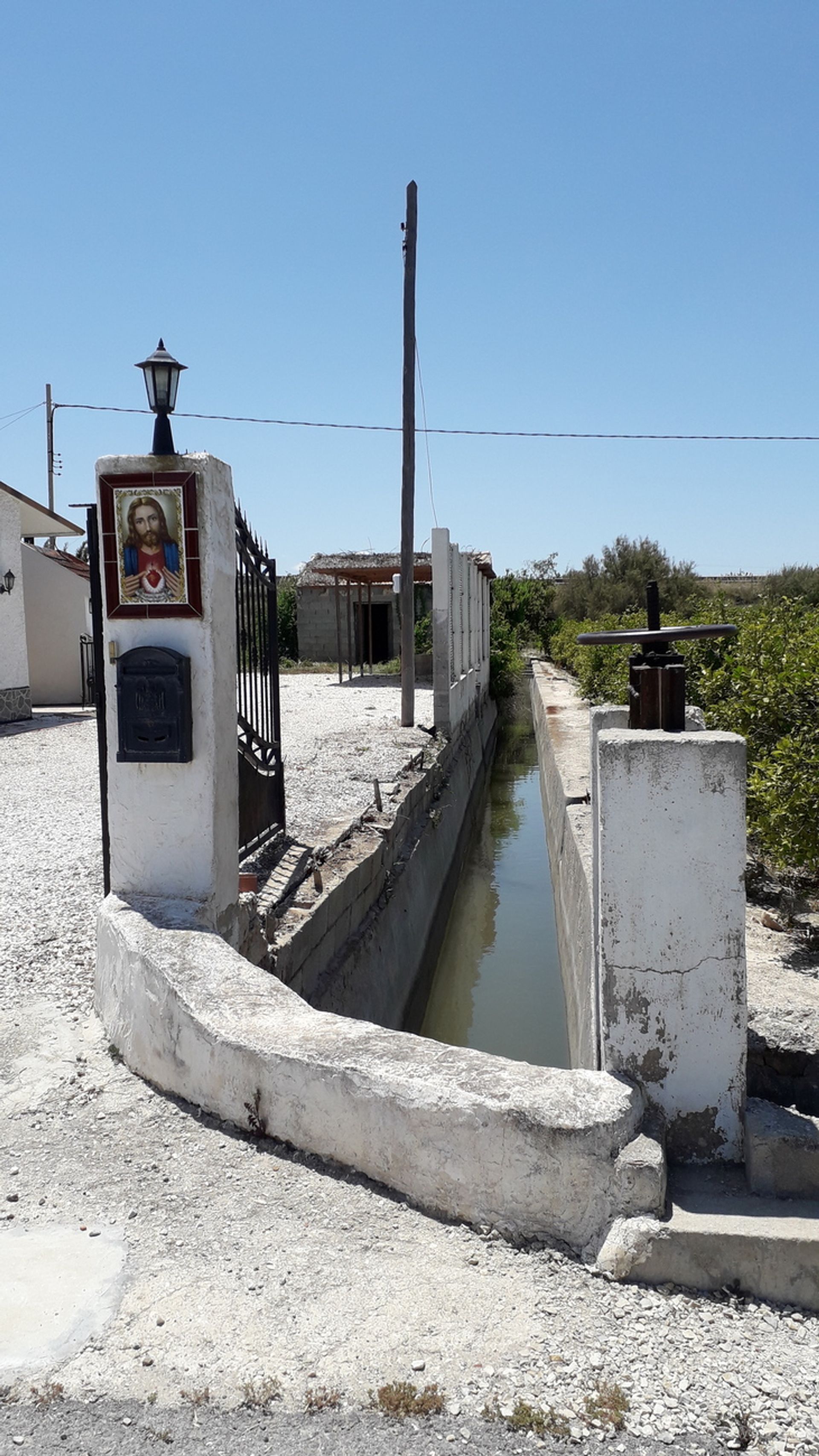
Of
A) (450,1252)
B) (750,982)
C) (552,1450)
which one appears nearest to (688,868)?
(450,1252)

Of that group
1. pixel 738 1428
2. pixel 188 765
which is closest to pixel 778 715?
pixel 188 765

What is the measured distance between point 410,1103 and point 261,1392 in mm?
836

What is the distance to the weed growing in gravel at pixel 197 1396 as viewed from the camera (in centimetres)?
222

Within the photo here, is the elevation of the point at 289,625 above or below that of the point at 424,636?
above

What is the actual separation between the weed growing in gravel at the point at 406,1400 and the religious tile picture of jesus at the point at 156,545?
3.09 meters

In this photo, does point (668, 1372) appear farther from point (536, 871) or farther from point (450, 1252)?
point (536, 871)

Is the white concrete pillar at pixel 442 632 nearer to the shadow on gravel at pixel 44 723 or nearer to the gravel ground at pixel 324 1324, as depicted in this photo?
the shadow on gravel at pixel 44 723

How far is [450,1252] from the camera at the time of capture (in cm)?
273

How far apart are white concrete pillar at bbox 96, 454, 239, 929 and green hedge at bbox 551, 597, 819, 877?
2.60 meters

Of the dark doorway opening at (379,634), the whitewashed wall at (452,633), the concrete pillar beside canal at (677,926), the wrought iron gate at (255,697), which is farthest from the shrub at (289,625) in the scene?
the concrete pillar beside canal at (677,926)

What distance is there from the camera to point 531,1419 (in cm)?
218

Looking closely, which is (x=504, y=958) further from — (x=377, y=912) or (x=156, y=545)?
(x=156, y=545)

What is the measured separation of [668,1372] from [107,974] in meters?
2.77

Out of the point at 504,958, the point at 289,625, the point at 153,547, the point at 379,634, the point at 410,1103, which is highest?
the point at 289,625
